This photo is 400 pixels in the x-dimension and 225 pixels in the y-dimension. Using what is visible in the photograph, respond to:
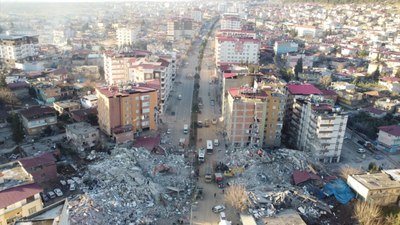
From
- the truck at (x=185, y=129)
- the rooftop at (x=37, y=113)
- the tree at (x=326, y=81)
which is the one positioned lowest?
the truck at (x=185, y=129)

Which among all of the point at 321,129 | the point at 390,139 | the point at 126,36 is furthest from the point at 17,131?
the point at 126,36

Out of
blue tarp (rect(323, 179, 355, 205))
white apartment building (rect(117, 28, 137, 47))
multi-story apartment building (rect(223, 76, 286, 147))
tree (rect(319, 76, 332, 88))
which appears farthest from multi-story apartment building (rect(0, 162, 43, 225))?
white apartment building (rect(117, 28, 137, 47))

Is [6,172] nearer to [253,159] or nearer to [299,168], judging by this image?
[253,159]

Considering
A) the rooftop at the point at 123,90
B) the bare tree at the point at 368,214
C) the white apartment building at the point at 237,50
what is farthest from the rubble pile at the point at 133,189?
the white apartment building at the point at 237,50

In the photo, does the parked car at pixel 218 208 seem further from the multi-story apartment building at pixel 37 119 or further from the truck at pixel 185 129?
the multi-story apartment building at pixel 37 119

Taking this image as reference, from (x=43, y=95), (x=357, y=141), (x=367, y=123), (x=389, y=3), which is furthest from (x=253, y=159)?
(x=389, y=3)

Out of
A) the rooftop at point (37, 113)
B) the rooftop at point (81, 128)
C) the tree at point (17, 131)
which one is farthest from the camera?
the rooftop at point (37, 113)

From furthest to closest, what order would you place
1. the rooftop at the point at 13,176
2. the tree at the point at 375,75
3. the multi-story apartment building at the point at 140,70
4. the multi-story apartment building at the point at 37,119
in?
1. the tree at the point at 375,75
2. the multi-story apartment building at the point at 140,70
3. the multi-story apartment building at the point at 37,119
4. the rooftop at the point at 13,176
